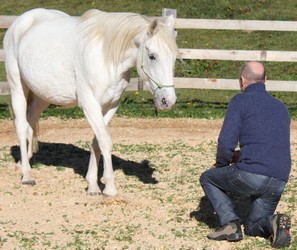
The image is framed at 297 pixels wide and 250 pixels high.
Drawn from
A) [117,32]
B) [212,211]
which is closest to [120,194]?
[212,211]

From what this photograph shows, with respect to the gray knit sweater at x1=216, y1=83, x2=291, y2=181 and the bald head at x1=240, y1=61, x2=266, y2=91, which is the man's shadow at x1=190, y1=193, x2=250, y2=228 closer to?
the gray knit sweater at x1=216, y1=83, x2=291, y2=181

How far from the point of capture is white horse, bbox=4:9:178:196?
7719 mm

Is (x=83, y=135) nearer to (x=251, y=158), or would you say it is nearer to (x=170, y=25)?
(x=170, y=25)

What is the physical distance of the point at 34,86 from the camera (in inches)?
350

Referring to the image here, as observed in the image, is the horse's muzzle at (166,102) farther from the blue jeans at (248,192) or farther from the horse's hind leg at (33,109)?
the horse's hind leg at (33,109)

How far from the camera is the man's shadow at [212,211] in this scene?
7.52 m

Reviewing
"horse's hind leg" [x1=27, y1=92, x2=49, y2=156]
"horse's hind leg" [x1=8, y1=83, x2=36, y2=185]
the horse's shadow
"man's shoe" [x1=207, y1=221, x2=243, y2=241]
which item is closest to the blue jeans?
"man's shoe" [x1=207, y1=221, x2=243, y2=241]

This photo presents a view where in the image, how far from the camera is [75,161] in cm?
994

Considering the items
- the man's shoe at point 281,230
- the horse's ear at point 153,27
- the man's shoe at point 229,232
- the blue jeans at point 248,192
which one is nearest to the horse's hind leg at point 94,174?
the horse's ear at point 153,27

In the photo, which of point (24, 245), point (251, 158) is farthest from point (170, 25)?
point (24, 245)

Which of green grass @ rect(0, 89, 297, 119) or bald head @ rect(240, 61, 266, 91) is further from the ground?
bald head @ rect(240, 61, 266, 91)

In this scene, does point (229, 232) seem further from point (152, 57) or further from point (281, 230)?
point (152, 57)

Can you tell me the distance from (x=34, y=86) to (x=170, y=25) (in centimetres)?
173

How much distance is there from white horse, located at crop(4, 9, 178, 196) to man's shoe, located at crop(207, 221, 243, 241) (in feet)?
4.20
